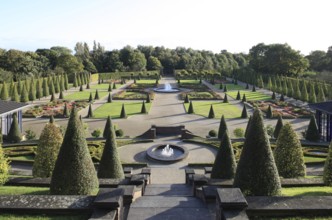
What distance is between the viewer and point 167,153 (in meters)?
25.5

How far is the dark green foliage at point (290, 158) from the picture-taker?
1633cm

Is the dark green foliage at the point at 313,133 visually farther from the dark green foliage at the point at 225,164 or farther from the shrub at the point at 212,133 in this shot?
the dark green foliage at the point at 225,164

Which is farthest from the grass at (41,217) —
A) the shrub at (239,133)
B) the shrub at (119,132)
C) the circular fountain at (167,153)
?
the shrub at (239,133)

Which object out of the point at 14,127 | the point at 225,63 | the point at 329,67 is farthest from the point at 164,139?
the point at 225,63

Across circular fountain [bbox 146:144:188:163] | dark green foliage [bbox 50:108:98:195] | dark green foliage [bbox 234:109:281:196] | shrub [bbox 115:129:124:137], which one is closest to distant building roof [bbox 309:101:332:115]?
circular fountain [bbox 146:144:188:163]

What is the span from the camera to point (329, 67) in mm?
96062

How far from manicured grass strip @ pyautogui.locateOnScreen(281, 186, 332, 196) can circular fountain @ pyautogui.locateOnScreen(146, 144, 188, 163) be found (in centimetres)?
1177

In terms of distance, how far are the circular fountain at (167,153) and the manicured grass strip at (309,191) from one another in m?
11.8

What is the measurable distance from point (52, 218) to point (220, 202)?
14.0 feet

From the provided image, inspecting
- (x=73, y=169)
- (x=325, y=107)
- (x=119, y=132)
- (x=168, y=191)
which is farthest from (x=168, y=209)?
(x=325, y=107)

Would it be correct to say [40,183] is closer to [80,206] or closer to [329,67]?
[80,206]

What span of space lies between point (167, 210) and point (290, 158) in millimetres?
8804

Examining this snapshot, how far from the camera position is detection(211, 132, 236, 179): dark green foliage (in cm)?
1552

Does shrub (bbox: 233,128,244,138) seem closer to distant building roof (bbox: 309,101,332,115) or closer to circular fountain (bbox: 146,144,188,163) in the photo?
circular fountain (bbox: 146,144,188,163)
